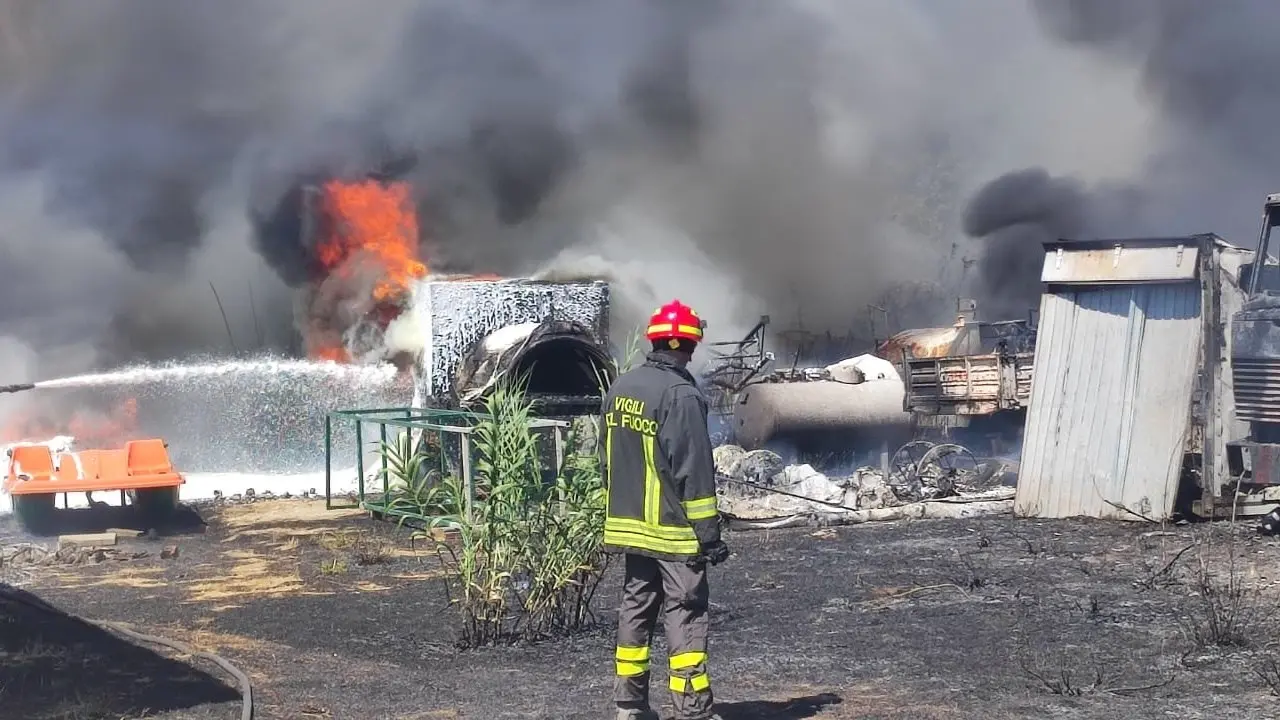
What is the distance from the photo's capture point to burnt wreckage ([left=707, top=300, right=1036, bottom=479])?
16641mm

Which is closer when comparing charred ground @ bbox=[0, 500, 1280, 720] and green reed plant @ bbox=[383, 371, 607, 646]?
charred ground @ bbox=[0, 500, 1280, 720]

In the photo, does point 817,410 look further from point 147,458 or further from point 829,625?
point 829,625

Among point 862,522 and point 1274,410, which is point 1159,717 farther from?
point 862,522

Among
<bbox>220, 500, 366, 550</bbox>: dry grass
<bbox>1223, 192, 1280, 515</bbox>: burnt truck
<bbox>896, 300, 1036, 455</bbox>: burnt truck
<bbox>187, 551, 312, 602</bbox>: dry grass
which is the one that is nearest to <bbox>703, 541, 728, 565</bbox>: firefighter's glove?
<bbox>187, 551, 312, 602</bbox>: dry grass

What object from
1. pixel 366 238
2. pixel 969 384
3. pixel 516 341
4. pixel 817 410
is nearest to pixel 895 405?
pixel 817 410

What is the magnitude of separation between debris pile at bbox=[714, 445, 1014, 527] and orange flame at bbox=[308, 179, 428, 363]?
7.99 m

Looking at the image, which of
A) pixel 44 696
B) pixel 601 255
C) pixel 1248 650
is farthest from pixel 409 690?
pixel 601 255

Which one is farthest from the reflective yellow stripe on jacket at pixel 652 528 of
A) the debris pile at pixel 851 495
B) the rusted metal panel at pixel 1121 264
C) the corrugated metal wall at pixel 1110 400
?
the rusted metal panel at pixel 1121 264

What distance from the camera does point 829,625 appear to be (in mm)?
7344

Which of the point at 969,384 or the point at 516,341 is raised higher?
the point at 516,341

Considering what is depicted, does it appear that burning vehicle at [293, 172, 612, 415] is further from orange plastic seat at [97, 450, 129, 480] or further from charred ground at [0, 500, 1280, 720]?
Answer: orange plastic seat at [97, 450, 129, 480]

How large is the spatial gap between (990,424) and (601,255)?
10.7 meters

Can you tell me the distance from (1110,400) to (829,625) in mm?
5089

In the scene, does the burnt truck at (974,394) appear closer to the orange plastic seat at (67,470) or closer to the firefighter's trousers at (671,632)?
the orange plastic seat at (67,470)
